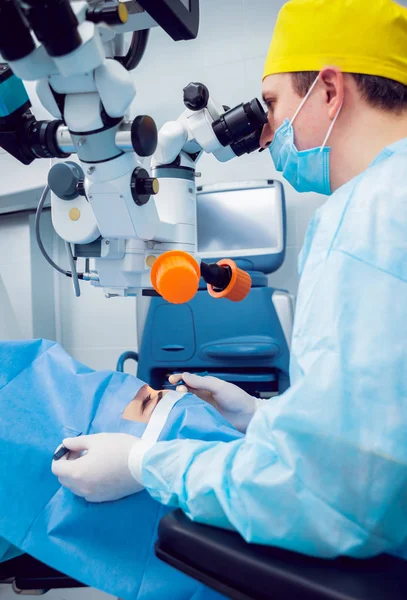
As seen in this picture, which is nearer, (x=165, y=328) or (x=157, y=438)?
(x=157, y=438)

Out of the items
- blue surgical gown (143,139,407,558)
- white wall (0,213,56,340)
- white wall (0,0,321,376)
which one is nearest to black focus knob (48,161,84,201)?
blue surgical gown (143,139,407,558)

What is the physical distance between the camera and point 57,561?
794 mm

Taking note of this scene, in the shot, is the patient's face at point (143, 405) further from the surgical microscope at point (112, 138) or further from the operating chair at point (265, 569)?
the operating chair at point (265, 569)

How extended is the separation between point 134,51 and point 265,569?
777 millimetres

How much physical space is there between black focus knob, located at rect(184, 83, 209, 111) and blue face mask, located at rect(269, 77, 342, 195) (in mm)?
165

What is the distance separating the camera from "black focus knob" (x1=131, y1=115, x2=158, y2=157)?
77 centimetres

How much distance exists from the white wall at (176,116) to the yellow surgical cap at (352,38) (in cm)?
105

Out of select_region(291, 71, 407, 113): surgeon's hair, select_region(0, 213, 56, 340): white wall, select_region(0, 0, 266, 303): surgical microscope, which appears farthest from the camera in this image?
select_region(0, 213, 56, 340): white wall

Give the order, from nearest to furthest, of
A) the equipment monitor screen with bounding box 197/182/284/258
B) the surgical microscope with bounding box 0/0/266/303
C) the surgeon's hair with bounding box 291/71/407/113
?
1. the surgical microscope with bounding box 0/0/266/303
2. the surgeon's hair with bounding box 291/71/407/113
3. the equipment monitor screen with bounding box 197/182/284/258

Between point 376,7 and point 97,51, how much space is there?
1.91 feet

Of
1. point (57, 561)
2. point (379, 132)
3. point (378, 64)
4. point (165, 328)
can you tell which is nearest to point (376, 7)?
point (378, 64)

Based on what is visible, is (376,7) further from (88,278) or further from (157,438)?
(157,438)

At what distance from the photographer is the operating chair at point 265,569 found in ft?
1.59

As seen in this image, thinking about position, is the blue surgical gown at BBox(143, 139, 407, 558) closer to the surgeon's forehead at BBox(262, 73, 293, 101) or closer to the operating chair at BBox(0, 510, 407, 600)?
the operating chair at BBox(0, 510, 407, 600)
